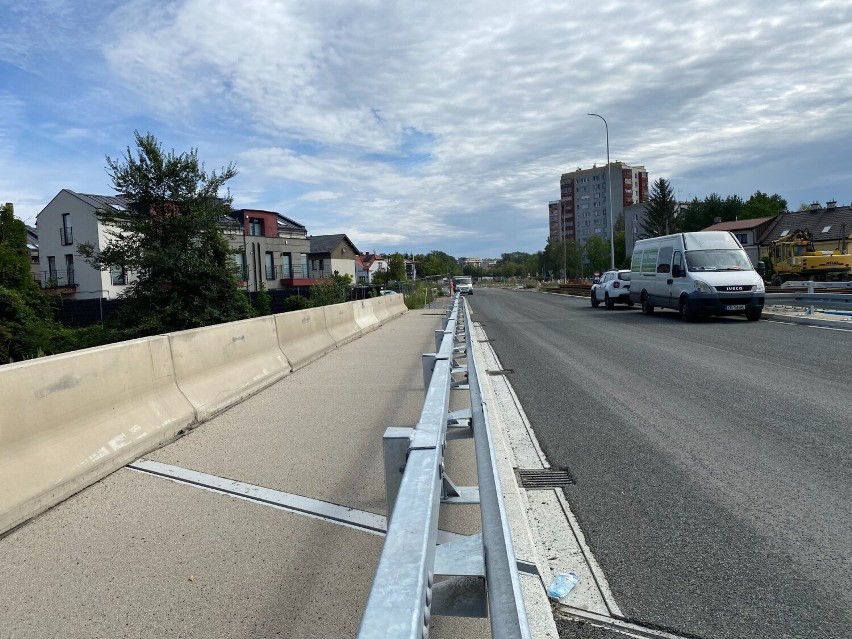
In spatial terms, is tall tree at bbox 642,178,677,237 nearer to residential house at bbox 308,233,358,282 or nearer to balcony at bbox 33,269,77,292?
residential house at bbox 308,233,358,282

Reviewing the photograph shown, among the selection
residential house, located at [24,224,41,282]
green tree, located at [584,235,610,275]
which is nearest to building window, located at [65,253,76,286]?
residential house, located at [24,224,41,282]

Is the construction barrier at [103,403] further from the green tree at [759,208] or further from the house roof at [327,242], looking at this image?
the green tree at [759,208]

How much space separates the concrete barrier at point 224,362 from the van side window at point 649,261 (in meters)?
14.7

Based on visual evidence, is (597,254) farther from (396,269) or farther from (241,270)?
(241,270)

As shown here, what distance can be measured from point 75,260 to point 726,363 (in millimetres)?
50724

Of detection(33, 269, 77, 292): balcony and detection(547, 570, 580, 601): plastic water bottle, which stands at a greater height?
detection(33, 269, 77, 292): balcony

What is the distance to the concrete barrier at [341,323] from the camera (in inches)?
565

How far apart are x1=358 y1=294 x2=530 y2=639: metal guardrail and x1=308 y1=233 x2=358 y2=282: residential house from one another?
72.3 metres

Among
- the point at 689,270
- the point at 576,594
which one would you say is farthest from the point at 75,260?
the point at 576,594

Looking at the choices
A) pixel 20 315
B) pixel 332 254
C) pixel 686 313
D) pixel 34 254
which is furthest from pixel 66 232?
pixel 686 313

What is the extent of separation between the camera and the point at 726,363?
10.3 meters

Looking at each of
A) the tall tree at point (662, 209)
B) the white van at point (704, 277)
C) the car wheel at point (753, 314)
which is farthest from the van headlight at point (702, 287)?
the tall tree at point (662, 209)

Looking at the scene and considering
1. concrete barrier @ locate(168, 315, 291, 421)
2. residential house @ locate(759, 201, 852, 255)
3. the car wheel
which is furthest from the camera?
residential house @ locate(759, 201, 852, 255)

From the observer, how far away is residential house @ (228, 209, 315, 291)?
58469mm
